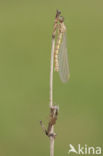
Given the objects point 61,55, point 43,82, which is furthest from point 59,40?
point 43,82

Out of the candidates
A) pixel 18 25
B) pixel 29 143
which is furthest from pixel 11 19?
pixel 29 143

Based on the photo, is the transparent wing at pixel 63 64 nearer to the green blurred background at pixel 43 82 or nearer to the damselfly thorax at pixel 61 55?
the damselfly thorax at pixel 61 55

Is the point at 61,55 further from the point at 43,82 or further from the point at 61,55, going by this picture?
the point at 43,82

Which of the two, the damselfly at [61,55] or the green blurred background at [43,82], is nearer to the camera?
the damselfly at [61,55]

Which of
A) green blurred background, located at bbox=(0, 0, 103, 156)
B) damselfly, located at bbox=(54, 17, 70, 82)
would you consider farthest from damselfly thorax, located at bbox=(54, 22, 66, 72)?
green blurred background, located at bbox=(0, 0, 103, 156)

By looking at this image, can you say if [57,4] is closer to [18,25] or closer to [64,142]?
[18,25]

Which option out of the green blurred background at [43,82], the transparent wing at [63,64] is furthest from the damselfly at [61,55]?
the green blurred background at [43,82]

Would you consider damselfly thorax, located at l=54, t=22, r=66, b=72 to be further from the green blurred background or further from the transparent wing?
the green blurred background
